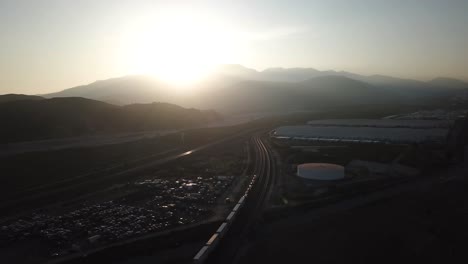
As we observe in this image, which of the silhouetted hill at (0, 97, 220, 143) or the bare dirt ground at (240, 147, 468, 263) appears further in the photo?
the silhouetted hill at (0, 97, 220, 143)

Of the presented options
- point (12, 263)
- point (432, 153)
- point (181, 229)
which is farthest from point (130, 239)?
point (432, 153)

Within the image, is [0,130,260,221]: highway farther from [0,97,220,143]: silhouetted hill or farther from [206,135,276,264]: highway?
[0,97,220,143]: silhouetted hill

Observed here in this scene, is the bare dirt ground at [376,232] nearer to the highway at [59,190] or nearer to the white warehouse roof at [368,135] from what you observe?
the highway at [59,190]

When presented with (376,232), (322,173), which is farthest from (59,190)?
(376,232)

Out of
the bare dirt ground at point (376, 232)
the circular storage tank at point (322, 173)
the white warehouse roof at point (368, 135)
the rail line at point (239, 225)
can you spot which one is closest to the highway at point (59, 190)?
the rail line at point (239, 225)

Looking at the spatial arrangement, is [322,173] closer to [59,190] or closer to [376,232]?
[376,232]

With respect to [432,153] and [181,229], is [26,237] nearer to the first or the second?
[181,229]

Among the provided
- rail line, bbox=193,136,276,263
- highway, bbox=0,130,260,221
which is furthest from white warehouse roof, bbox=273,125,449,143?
highway, bbox=0,130,260,221
